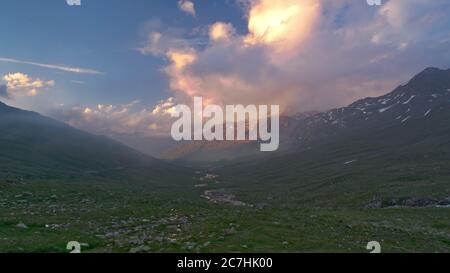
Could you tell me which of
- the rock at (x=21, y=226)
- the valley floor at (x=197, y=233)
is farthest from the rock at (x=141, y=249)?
the rock at (x=21, y=226)

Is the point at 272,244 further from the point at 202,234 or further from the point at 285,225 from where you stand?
the point at 285,225

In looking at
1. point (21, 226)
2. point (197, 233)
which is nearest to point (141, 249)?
point (197, 233)

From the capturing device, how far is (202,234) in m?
25.2

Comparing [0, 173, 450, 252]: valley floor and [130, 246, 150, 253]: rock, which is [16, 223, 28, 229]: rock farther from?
[130, 246, 150, 253]: rock

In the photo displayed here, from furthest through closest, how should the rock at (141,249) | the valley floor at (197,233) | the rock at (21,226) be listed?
the rock at (21,226) < the valley floor at (197,233) < the rock at (141,249)

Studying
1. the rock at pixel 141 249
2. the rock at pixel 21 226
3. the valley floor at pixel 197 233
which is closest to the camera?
the rock at pixel 141 249

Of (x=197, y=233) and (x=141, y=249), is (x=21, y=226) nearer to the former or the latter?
(x=141, y=249)

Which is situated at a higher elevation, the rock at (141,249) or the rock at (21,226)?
the rock at (141,249)

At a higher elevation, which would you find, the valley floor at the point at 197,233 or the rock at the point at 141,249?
the rock at the point at 141,249

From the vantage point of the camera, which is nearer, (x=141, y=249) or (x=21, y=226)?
(x=141, y=249)

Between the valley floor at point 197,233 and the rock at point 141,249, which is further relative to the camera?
the valley floor at point 197,233

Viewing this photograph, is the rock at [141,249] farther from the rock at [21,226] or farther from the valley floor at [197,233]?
the rock at [21,226]

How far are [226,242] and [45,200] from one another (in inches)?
1398
